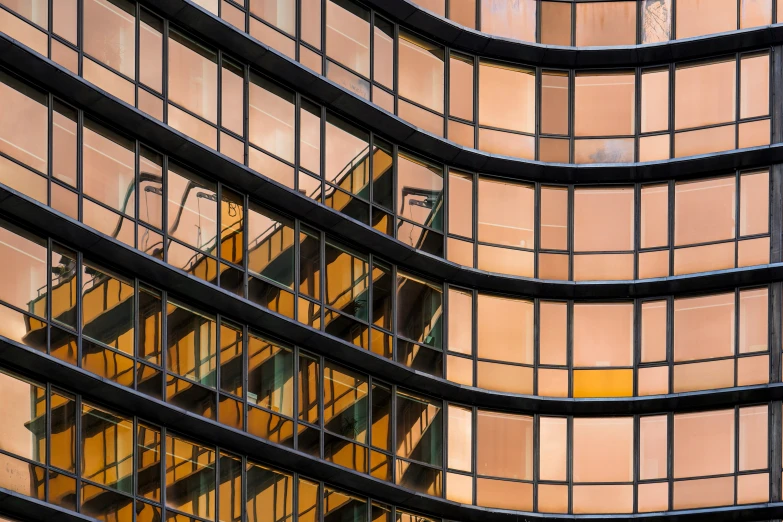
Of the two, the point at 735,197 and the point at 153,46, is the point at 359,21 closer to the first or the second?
the point at 153,46

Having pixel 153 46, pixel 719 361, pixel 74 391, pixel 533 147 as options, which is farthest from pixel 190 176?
pixel 719 361

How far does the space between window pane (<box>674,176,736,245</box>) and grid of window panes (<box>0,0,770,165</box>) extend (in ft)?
3.05

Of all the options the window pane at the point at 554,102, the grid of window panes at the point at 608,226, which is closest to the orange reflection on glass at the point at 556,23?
the window pane at the point at 554,102

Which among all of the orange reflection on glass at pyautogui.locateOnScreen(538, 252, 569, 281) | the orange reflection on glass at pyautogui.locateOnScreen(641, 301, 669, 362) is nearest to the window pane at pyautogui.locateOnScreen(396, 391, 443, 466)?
the orange reflection on glass at pyautogui.locateOnScreen(538, 252, 569, 281)

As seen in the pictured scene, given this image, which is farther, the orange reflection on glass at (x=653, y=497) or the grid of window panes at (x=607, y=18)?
the grid of window panes at (x=607, y=18)

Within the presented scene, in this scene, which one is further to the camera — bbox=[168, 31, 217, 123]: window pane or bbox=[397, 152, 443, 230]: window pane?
bbox=[397, 152, 443, 230]: window pane

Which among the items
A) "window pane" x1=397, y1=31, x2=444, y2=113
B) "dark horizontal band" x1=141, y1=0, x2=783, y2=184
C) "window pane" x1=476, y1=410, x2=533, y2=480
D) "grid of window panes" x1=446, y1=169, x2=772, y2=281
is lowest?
"window pane" x1=476, y1=410, x2=533, y2=480

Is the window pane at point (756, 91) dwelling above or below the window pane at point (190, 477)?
above

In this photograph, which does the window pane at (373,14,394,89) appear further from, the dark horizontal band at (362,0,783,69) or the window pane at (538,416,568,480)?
the window pane at (538,416,568,480)

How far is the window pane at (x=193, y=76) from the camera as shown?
42.0 m

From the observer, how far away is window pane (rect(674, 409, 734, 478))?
155 ft

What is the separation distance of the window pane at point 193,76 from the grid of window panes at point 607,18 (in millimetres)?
8195

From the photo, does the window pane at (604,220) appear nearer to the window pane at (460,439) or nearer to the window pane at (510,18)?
the window pane at (510,18)

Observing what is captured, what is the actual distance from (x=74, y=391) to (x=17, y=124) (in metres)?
5.31
